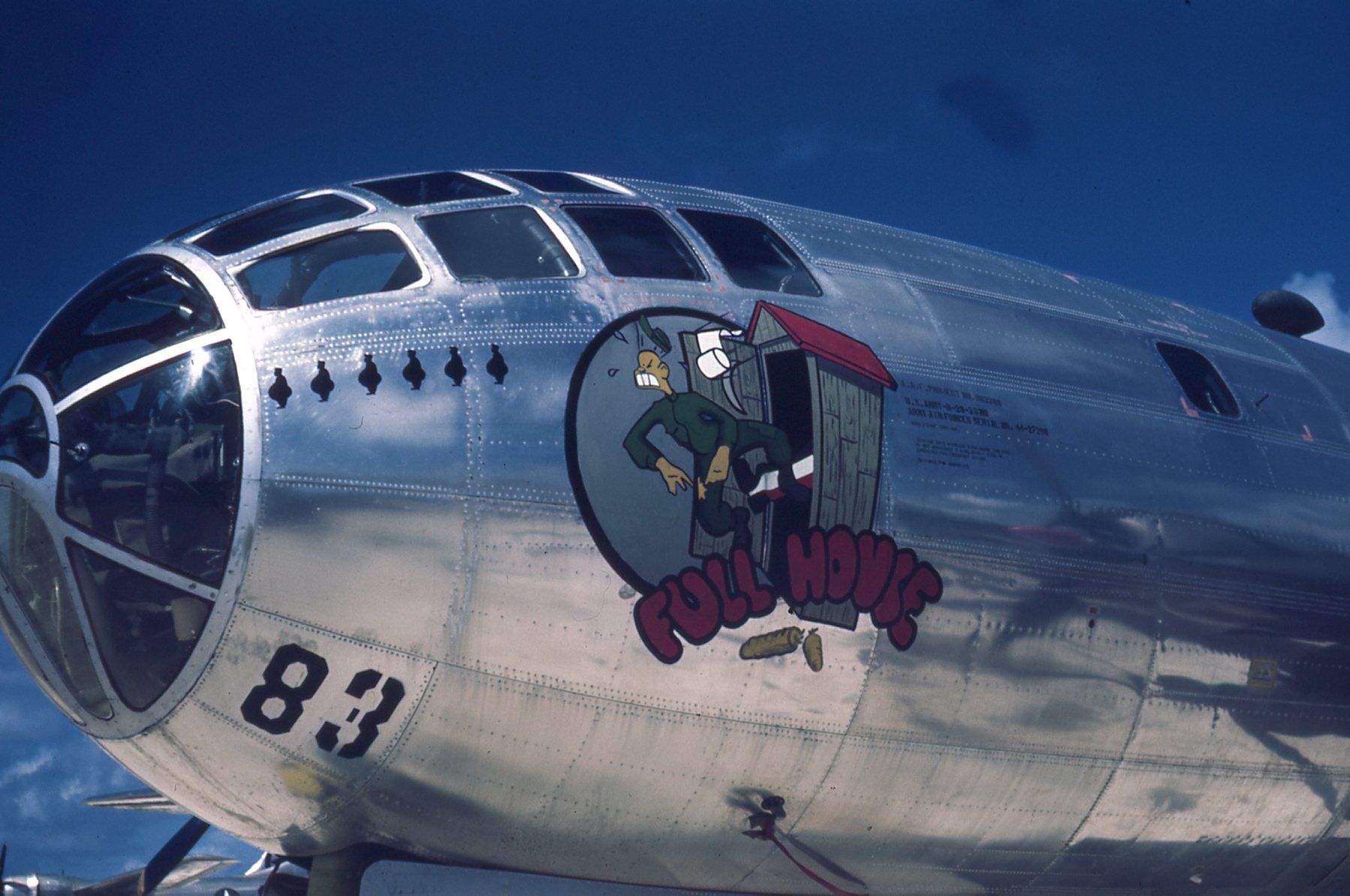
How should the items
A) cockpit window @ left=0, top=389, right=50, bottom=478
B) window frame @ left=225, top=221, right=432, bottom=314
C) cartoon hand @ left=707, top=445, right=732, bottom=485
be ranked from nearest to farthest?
1. cockpit window @ left=0, top=389, right=50, bottom=478
2. window frame @ left=225, top=221, right=432, bottom=314
3. cartoon hand @ left=707, top=445, right=732, bottom=485

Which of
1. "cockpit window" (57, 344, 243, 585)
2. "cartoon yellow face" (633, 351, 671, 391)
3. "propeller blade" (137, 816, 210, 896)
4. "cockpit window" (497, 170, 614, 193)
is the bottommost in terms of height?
"propeller blade" (137, 816, 210, 896)

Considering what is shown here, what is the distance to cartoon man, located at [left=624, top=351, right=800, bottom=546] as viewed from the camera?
6703 mm

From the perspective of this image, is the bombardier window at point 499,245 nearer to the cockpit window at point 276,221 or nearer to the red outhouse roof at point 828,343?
the cockpit window at point 276,221

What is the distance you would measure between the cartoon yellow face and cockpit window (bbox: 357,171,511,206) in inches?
57.9

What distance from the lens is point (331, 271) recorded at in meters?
6.83

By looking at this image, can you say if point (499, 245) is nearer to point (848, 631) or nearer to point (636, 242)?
Result: point (636, 242)

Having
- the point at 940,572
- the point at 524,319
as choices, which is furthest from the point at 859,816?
the point at 524,319

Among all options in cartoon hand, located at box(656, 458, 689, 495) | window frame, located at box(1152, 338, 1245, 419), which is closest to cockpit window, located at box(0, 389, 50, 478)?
cartoon hand, located at box(656, 458, 689, 495)

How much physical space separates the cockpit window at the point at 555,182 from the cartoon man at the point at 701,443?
1.49 m

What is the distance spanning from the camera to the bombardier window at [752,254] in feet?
25.4

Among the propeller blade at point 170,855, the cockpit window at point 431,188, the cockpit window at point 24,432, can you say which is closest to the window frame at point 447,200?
the cockpit window at point 431,188

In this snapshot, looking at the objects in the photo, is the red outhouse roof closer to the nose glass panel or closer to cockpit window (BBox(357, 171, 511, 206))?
cockpit window (BBox(357, 171, 511, 206))

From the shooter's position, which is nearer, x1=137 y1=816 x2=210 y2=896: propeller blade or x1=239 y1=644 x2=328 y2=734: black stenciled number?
x1=239 y1=644 x2=328 y2=734: black stenciled number

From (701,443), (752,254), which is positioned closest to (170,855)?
(701,443)
